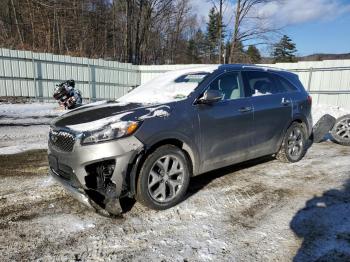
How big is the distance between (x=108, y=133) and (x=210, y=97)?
1470 mm

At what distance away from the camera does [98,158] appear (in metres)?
3.29

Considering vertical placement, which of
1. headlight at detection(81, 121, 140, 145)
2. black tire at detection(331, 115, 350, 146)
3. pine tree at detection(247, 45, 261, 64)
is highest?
pine tree at detection(247, 45, 261, 64)

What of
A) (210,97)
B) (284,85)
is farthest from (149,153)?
(284,85)

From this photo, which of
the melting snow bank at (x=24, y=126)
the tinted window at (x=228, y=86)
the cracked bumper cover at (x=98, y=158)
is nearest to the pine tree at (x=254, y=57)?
the melting snow bank at (x=24, y=126)

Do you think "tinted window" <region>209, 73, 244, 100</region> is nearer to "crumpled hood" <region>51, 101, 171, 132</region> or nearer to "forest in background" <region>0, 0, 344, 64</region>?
"crumpled hood" <region>51, 101, 171, 132</region>

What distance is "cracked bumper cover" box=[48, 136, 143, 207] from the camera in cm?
330

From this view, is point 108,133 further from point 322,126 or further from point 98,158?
point 322,126

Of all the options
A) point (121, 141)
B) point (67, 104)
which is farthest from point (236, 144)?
point (67, 104)

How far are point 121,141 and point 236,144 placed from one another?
6.39 ft

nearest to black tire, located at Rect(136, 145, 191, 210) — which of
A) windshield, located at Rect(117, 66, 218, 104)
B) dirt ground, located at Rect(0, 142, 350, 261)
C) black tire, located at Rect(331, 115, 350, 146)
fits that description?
dirt ground, located at Rect(0, 142, 350, 261)

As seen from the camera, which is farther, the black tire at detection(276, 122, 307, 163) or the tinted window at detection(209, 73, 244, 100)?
the black tire at detection(276, 122, 307, 163)

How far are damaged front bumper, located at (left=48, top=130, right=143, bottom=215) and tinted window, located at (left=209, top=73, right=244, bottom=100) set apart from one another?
5.45 ft

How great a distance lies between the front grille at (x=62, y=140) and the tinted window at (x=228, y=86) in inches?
80.9

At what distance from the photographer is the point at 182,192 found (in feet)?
13.0
